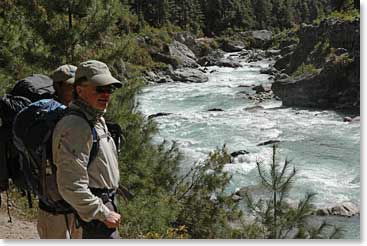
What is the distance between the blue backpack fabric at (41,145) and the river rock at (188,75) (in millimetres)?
8624

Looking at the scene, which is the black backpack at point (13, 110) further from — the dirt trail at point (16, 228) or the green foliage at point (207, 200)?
the green foliage at point (207, 200)

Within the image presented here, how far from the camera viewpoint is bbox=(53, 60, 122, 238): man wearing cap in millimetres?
968

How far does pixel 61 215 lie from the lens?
110 cm

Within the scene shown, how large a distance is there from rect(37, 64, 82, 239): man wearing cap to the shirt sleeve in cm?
13

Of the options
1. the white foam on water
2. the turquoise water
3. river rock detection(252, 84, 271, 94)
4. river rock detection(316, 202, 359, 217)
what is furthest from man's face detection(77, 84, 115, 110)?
river rock detection(252, 84, 271, 94)

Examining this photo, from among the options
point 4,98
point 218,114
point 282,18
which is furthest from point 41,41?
point 218,114

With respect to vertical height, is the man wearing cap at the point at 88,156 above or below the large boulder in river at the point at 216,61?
above

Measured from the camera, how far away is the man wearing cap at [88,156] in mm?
968

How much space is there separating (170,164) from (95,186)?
2.02 metres

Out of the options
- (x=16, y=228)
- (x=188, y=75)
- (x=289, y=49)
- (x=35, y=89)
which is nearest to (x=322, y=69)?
(x=289, y=49)

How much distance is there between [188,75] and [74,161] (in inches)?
372

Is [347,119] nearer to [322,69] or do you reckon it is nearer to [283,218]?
[322,69]

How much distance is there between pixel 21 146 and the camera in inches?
42.1

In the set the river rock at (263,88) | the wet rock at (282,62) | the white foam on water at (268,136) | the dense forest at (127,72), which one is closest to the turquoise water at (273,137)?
the white foam on water at (268,136)
